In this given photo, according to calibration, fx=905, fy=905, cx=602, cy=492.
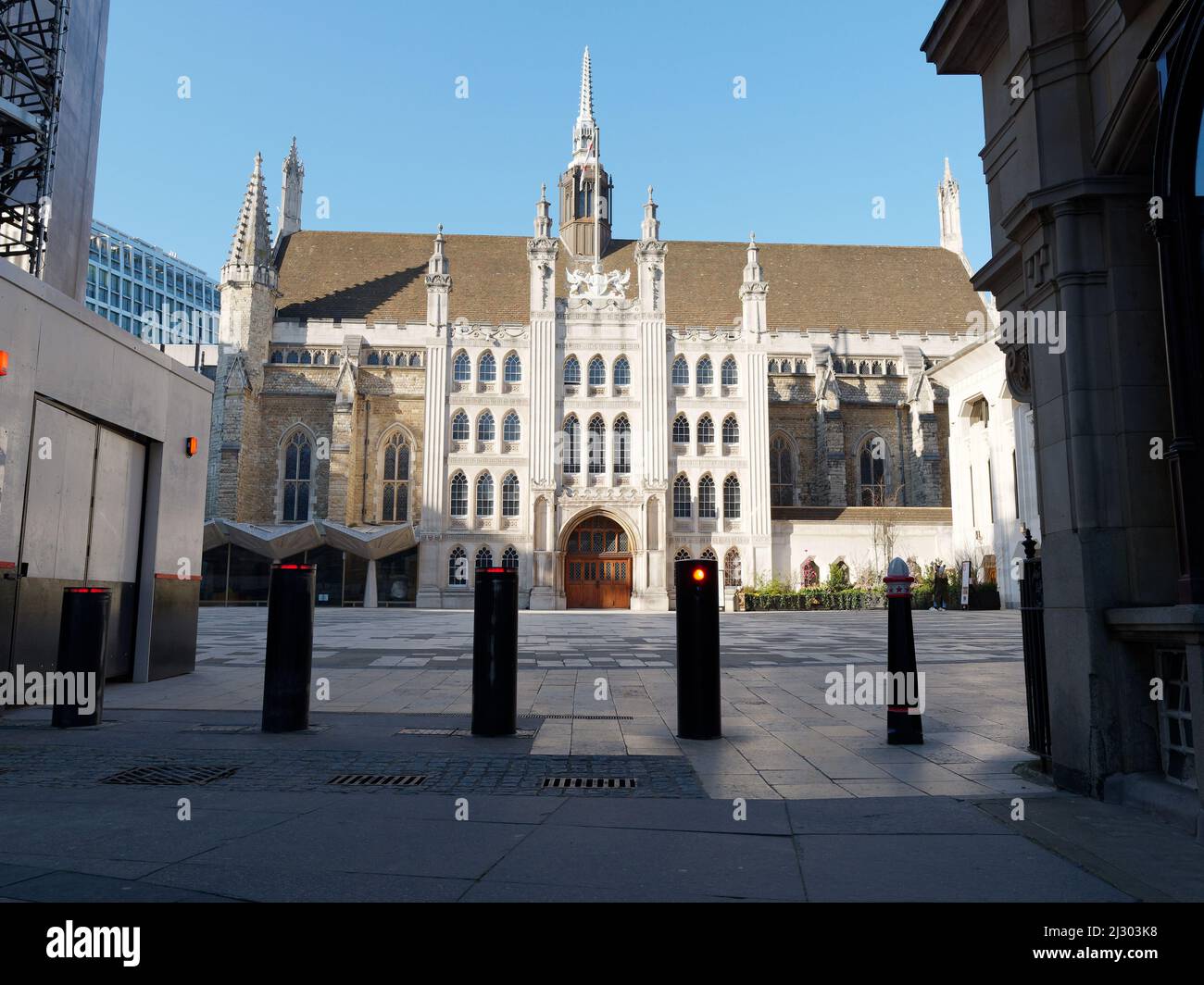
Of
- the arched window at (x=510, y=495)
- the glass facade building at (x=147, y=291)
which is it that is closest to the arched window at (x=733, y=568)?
the arched window at (x=510, y=495)

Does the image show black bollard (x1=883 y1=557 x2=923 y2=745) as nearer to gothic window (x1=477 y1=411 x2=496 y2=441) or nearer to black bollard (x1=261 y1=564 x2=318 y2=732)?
black bollard (x1=261 y1=564 x2=318 y2=732)

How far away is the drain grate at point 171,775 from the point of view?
5.15 metres

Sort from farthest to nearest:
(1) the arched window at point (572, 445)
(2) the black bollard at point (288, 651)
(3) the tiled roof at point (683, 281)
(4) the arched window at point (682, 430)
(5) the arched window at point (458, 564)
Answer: (3) the tiled roof at point (683, 281), (4) the arched window at point (682, 430), (1) the arched window at point (572, 445), (5) the arched window at point (458, 564), (2) the black bollard at point (288, 651)

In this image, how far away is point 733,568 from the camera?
3988 centimetres

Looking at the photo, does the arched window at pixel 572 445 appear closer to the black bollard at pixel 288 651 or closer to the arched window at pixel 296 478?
the arched window at pixel 296 478

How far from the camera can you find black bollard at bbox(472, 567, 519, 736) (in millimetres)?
6992

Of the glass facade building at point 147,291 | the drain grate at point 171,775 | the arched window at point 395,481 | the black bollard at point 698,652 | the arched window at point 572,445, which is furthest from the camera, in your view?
the glass facade building at point 147,291

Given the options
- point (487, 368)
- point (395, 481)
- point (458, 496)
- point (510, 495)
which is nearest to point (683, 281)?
point (487, 368)

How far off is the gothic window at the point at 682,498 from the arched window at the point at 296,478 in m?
17.8

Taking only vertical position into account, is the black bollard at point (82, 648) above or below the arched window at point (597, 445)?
below

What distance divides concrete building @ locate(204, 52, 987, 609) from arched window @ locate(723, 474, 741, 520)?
0.30 ft

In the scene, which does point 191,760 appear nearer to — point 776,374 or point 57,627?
point 57,627

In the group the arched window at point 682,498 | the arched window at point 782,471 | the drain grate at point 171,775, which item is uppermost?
the arched window at point 782,471
